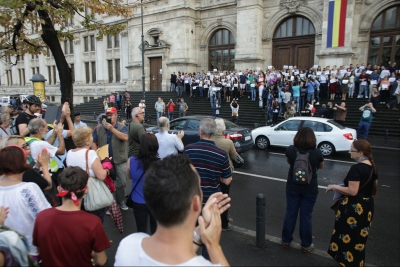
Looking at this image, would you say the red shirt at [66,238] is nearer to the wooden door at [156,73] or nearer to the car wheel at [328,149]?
the car wheel at [328,149]

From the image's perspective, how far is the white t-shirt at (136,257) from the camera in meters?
1.41

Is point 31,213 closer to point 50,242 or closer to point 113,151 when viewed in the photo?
point 50,242

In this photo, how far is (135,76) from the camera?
1252 inches

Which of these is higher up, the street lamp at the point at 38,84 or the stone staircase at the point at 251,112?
the street lamp at the point at 38,84

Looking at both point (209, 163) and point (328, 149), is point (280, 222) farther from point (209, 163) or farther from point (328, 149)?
point (328, 149)

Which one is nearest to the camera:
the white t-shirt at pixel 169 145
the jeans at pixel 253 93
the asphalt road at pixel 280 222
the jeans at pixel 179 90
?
the asphalt road at pixel 280 222

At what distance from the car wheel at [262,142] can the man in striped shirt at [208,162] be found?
30.5 feet

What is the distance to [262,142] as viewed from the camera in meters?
12.8

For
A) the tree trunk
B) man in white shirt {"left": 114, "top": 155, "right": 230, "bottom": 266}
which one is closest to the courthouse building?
the tree trunk

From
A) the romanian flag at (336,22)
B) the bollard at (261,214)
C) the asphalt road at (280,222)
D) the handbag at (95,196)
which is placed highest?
the romanian flag at (336,22)

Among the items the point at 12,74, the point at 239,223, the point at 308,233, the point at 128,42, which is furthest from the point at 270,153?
the point at 12,74

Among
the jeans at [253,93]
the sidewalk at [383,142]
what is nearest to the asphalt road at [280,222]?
the sidewalk at [383,142]

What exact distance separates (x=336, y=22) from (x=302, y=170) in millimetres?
20233

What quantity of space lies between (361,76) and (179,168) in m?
18.8
